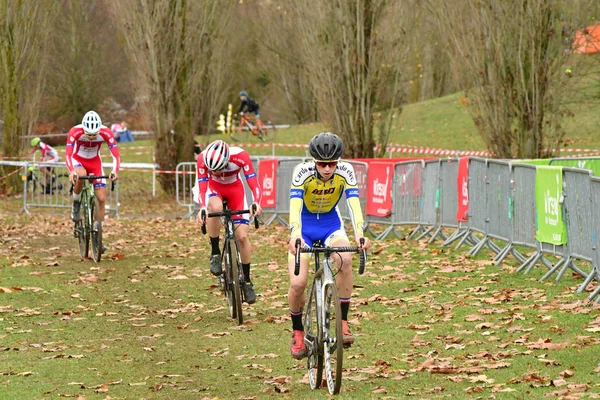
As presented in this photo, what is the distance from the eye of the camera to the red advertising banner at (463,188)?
57.8 ft

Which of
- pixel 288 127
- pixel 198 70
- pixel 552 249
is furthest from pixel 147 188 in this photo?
pixel 552 249

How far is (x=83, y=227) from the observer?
17.8m

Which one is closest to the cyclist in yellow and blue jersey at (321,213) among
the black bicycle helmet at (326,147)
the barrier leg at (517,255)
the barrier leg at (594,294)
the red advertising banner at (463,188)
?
the black bicycle helmet at (326,147)

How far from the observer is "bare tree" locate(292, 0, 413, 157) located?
92.8ft

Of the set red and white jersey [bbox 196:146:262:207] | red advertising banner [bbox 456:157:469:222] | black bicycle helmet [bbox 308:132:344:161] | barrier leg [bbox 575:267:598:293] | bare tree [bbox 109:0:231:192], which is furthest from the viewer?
bare tree [bbox 109:0:231:192]

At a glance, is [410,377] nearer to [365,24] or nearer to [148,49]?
[365,24]

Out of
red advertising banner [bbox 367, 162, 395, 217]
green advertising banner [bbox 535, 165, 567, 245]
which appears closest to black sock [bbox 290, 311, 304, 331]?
green advertising banner [bbox 535, 165, 567, 245]

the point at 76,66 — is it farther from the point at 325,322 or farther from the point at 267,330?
the point at 325,322

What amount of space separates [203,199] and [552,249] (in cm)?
459

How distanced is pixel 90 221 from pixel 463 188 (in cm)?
588

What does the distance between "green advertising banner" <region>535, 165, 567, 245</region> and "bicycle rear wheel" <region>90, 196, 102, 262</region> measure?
6677 mm

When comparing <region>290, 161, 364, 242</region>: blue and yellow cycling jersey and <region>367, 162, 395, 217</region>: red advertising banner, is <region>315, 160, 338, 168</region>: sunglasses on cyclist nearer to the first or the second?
<region>290, 161, 364, 242</region>: blue and yellow cycling jersey

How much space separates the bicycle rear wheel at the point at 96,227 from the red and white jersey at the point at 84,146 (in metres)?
0.63

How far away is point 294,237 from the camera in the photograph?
8.93 m
